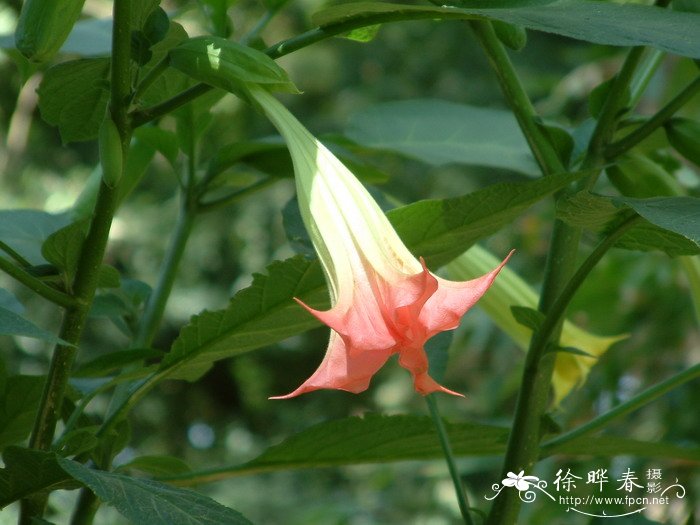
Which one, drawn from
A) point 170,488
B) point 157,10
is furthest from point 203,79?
point 170,488

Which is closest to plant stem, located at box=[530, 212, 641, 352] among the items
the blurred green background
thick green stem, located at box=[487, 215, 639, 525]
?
thick green stem, located at box=[487, 215, 639, 525]

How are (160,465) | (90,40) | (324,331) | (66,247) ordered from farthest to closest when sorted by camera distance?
(324,331) → (90,40) → (160,465) → (66,247)

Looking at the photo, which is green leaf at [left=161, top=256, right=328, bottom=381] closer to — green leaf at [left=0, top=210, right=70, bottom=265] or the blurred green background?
green leaf at [left=0, top=210, right=70, bottom=265]

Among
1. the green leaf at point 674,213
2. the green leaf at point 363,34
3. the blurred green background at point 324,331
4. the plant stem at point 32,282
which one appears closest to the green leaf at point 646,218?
the green leaf at point 674,213

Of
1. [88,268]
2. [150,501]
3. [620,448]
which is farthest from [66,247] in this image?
[620,448]

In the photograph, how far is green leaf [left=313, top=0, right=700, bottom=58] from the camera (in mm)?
378

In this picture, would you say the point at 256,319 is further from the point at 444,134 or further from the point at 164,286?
the point at 444,134

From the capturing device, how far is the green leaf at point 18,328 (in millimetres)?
339

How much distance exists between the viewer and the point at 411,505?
6.48 ft

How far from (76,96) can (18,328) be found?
163 millimetres

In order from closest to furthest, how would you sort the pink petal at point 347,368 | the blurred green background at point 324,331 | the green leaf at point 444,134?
the pink petal at point 347,368, the green leaf at point 444,134, the blurred green background at point 324,331

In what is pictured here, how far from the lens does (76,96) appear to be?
1.53 ft

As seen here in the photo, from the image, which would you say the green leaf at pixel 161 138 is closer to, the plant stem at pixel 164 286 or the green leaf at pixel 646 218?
the plant stem at pixel 164 286

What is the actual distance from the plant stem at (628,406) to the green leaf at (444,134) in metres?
0.21
